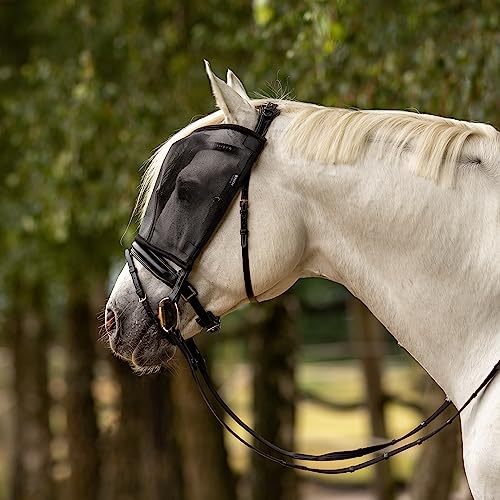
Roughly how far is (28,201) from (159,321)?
17.7ft

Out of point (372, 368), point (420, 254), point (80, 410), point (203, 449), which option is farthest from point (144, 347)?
point (80, 410)

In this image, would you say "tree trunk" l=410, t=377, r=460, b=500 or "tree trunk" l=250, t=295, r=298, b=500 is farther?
"tree trunk" l=250, t=295, r=298, b=500

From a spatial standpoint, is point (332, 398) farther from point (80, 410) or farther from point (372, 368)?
point (372, 368)

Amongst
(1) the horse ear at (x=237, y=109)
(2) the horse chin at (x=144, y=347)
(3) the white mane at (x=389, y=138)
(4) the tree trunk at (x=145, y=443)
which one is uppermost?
(1) the horse ear at (x=237, y=109)

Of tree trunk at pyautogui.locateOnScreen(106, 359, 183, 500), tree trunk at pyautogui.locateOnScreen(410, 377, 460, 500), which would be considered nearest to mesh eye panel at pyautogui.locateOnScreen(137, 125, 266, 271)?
tree trunk at pyautogui.locateOnScreen(410, 377, 460, 500)

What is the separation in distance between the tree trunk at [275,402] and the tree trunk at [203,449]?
332mm

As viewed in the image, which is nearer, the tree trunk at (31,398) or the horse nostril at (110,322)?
the horse nostril at (110,322)

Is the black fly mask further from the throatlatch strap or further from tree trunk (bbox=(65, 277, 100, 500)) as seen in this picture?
tree trunk (bbox=(65, 277, 100, 500))

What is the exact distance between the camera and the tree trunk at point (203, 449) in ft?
32.9

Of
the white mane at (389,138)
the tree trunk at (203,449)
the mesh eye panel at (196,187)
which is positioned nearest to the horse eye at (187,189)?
the mesh eye panel at (196,187)

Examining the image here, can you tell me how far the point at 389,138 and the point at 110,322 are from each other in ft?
3.58

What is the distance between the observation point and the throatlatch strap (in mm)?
3254

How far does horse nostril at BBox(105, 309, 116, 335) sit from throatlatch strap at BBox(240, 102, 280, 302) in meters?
0.46

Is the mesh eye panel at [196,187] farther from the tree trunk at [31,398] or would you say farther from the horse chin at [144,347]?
the tree trunk at [31,398]
